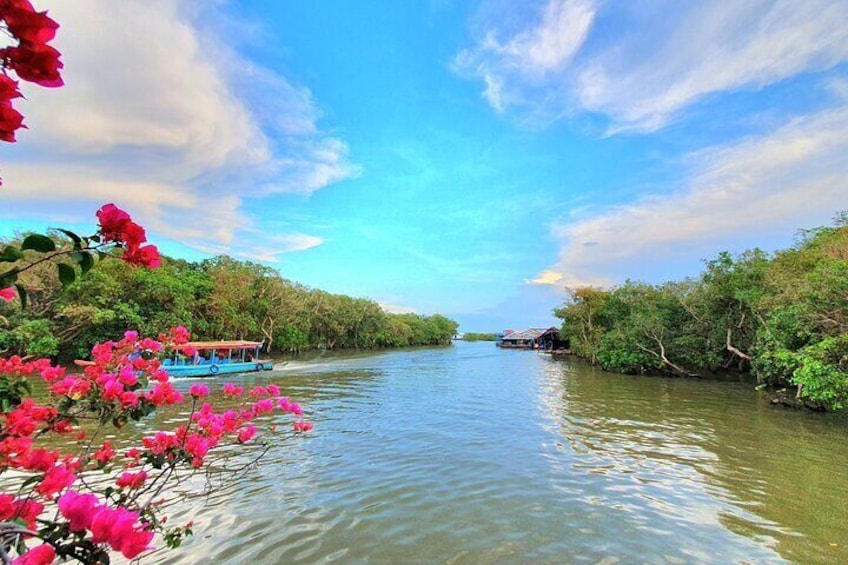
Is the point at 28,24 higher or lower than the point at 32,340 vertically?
higher

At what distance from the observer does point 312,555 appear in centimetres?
472

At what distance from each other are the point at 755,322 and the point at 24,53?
29.5 meters

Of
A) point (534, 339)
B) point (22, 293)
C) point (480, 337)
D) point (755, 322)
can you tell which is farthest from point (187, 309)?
point (480, 337)

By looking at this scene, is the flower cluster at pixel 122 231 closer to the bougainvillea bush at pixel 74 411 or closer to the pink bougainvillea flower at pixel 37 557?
the bougainvillea bush at pixel 74 411

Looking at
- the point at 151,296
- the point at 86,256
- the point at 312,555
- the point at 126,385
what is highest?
the point at 151,296

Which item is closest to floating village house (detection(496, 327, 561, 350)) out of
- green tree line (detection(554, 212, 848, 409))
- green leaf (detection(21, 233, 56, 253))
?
green tree line (detection(554, 212, 848, 409))

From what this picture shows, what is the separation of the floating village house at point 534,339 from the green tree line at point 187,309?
28.2 metres

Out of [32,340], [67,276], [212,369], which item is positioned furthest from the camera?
[212,369]

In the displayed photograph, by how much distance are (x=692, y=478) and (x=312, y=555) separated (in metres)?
6.82

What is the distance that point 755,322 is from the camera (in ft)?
75.8

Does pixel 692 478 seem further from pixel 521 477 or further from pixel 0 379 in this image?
pixel 0 379

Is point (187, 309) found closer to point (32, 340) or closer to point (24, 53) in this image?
point (32, 340)

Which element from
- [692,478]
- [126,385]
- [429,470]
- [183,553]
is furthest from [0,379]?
[692,478]

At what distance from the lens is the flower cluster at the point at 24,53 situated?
1.06 m
